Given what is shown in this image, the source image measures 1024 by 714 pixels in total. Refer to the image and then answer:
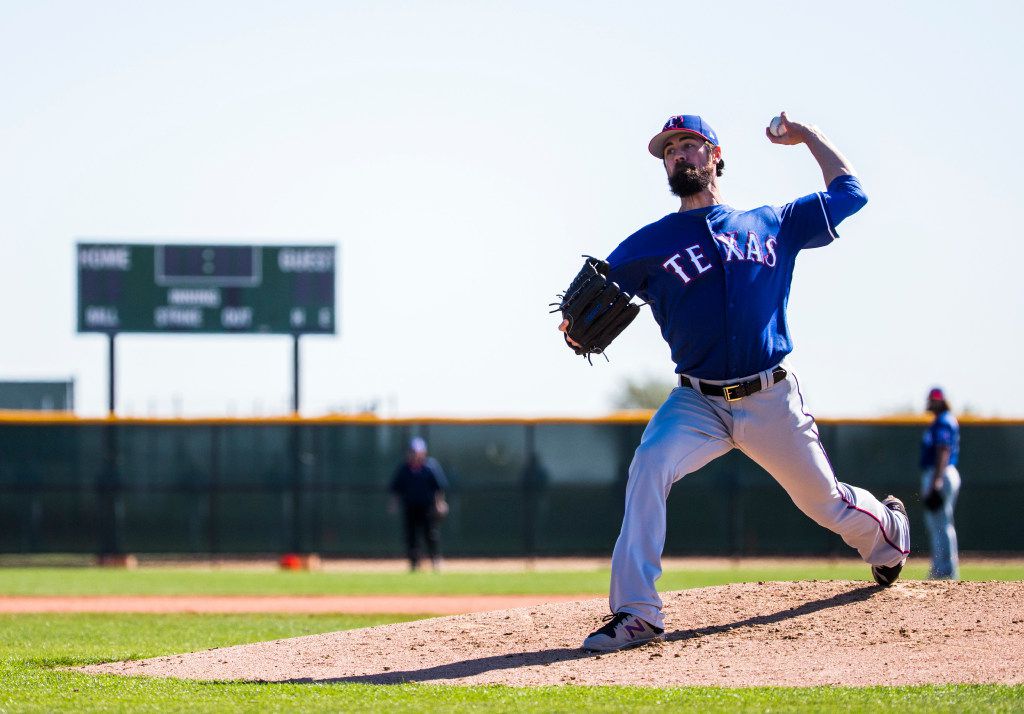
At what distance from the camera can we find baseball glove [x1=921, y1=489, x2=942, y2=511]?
10.8 metres

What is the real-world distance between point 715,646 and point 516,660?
751 millimetres

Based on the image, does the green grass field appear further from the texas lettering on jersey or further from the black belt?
the texas lettering on jersey

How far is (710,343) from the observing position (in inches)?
199

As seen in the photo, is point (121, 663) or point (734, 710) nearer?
point (734, 710)

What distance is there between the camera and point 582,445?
17.6m

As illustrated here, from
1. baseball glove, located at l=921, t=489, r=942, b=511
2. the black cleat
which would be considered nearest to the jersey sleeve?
the black cleat

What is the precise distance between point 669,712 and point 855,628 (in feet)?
5.26

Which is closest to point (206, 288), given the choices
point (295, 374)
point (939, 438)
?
point (295, 374)

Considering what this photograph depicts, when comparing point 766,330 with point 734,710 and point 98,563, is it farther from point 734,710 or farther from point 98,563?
point 98,563

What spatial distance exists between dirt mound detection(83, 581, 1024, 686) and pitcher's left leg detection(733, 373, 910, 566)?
40cm

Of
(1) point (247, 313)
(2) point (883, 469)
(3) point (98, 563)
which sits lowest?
(3) point (98, 563)

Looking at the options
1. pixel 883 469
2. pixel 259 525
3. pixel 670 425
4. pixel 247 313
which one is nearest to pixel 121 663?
pixel 670 425

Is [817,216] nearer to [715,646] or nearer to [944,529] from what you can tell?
[715,646]

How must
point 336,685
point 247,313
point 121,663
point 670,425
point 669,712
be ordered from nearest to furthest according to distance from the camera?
point 669,712, point 336,685, point 670,425, point 121,663, point 247,313
